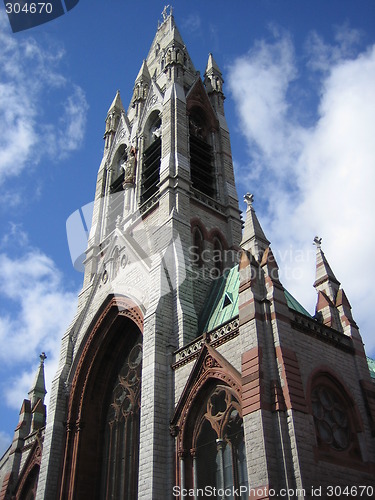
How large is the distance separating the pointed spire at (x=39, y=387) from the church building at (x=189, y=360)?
0.42 feet

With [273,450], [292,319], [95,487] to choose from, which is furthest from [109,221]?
[273,450]

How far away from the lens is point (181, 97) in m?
31.8

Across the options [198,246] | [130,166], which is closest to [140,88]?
[130,166]

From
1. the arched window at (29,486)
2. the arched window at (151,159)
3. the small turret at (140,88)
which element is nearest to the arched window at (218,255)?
the arched window at (151,159)

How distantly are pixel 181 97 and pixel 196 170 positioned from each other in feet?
16.9

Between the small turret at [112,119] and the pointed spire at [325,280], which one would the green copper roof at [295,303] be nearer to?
the pointed spire at [325,280]

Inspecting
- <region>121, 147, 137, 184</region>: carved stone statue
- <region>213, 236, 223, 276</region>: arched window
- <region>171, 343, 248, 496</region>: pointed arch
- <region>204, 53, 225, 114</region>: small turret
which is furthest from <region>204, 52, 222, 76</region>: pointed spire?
<region>171, 343, 248, 496</region>: pointed arch

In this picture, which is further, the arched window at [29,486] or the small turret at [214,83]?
the small turret at [214,83]

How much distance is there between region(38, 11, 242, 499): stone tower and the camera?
63.4ft

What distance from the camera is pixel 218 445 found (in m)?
15.8

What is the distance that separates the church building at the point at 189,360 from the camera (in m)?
14.7

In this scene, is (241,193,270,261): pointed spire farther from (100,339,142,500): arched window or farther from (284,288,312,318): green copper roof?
(100,339,142,500): arched window

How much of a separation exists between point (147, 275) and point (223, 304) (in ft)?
12.7

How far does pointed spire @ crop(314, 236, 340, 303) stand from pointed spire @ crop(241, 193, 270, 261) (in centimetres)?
350
